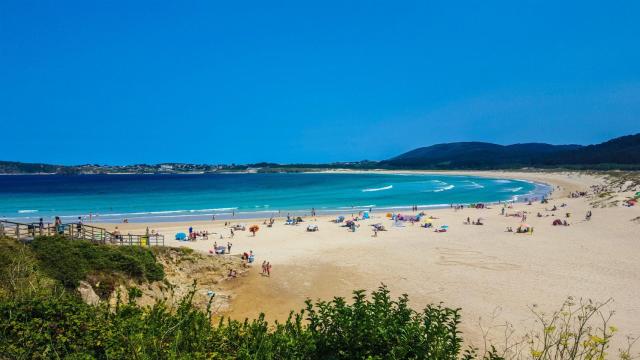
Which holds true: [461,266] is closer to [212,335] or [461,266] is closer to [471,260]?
[471,260]

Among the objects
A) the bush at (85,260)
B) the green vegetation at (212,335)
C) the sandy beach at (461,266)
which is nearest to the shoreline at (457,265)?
the sandy beach at (461,266)

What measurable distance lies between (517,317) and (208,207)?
4561cm

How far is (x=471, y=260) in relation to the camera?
2264 centimetres

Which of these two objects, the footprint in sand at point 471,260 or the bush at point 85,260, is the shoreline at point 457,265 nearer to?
the footprint in sand at point 471,260

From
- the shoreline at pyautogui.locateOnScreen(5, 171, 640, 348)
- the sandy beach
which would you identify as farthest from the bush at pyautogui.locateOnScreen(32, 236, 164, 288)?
the sandy beach

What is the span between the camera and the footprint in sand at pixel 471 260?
21.2 m

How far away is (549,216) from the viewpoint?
127 ft

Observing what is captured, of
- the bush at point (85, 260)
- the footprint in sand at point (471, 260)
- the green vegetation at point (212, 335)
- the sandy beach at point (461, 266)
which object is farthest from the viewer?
the footprint in sand at point (471, 260)

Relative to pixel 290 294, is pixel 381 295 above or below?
above

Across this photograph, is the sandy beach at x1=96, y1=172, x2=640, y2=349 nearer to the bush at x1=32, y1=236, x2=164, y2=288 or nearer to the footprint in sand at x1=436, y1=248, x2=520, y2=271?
the footprint in sand at x1=436, y1=248, x2=520, y2=271

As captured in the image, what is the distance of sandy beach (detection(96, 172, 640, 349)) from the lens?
1599 cm

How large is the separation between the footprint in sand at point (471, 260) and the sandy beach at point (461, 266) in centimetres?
5

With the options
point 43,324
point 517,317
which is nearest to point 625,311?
point 517,317

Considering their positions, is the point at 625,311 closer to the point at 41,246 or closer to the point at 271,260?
the point at 271,260
